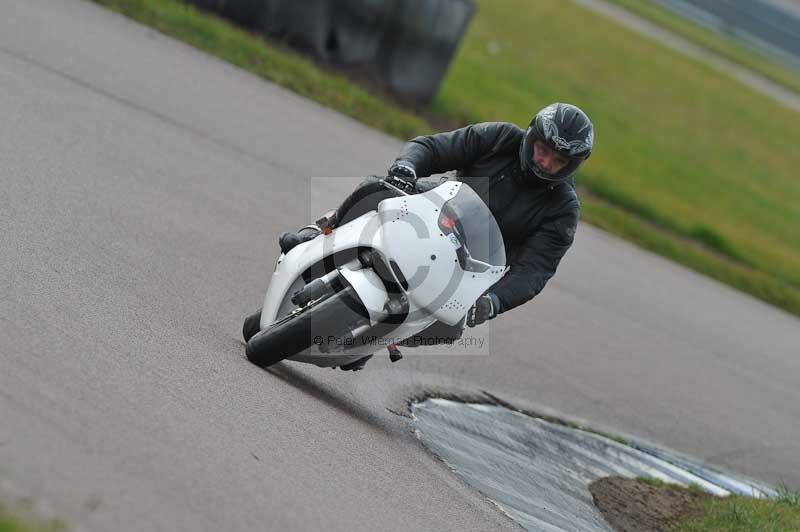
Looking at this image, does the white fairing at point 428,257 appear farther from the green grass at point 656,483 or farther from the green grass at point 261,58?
the green grass at point 261,58

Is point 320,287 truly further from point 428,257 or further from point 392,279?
point 428,257

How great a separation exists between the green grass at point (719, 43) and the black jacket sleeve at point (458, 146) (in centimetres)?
3177

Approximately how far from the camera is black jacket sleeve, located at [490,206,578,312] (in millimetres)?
7180

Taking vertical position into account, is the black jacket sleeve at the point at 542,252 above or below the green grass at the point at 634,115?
above

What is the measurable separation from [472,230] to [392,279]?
488 millimetres

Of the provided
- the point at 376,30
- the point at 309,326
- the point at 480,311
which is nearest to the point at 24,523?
the point at 309,326

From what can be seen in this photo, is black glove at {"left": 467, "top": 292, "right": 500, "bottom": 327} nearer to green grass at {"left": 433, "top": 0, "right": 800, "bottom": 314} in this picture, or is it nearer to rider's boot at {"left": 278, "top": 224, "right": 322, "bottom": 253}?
rider's boot at {"left": 278, "top": 224, "right": 322, "bottom": 253}

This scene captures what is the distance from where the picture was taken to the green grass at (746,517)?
7.61 metres

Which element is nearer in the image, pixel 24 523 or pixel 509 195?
pixel 24 523

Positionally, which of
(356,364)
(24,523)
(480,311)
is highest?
(24,523)

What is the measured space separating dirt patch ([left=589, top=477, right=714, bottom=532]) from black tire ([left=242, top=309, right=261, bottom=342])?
2.21 m

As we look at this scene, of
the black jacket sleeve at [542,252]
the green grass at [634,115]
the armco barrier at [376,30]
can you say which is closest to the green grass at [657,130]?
the green grass at [634,115]

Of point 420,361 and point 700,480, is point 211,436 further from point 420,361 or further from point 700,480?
point 700,480

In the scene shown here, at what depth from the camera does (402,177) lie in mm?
6879
